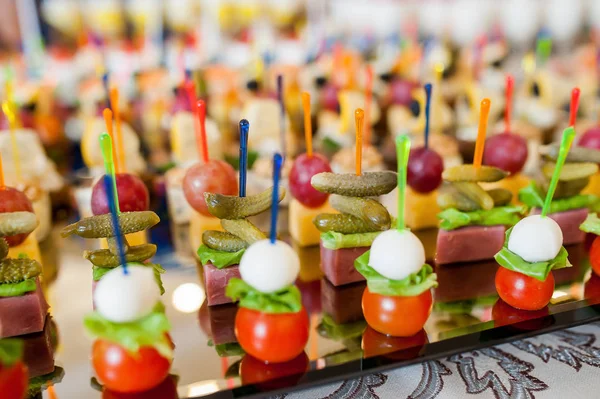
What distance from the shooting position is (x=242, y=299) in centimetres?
126

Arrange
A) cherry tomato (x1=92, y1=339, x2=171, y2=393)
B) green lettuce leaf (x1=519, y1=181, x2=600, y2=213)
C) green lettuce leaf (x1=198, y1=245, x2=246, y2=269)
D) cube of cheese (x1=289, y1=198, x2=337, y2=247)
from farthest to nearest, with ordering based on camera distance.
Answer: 1. cube of cheese (x1=289, y1=198, x2=337, y2=247)
2. green lettuce leaf (x1=519, y1=181, x2=600, y2=213)
3. green lettuce leaf (x1=198, y1=245, x2=246, y2=269)
4. cherry tomato (x1=92, y1=339, x2=171, y2=393)

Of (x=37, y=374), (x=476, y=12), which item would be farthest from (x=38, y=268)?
(x=476, y=12)

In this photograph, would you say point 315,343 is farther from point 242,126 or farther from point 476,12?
point 476,12

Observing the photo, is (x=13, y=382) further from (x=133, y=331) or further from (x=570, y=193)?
(x=570, y=193)

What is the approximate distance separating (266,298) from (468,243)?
80 cm

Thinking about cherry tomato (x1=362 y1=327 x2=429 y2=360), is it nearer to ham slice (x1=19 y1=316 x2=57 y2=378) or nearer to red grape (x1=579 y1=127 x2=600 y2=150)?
ham slice (x1=19 y1=316 x2=57 y2=378)

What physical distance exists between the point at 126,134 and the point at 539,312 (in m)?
1.77

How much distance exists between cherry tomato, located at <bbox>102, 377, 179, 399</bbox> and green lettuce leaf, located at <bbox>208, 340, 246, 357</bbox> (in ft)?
0.52

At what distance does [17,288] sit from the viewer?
1.37 meters

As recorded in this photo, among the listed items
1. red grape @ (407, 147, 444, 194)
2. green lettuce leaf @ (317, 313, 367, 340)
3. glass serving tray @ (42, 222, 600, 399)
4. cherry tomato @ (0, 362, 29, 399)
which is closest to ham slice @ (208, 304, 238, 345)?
glass serving tray @ (42, 222, 600, 399)

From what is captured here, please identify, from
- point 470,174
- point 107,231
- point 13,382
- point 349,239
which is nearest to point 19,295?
point 107,231

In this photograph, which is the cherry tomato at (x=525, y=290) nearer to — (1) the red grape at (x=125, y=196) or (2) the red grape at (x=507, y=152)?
(2) the red grape at (x=507, y=152)

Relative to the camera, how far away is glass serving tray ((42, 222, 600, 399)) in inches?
49.3

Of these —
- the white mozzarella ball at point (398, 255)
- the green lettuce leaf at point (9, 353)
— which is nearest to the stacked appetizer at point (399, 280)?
the white mozzarella ball at point (398, 255)
